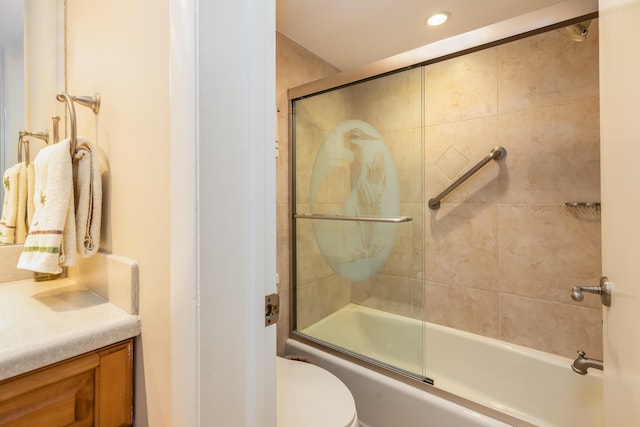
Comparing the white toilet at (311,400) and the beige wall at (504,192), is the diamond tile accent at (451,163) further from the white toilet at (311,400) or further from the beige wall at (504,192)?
the white toilet at (311,400)

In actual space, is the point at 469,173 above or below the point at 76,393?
above

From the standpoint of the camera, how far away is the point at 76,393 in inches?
20.5

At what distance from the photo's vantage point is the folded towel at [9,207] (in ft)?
2.85

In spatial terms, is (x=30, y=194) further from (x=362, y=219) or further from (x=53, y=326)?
(x=362, y=219)

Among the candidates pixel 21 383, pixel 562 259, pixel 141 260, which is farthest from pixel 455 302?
pixel 21 383

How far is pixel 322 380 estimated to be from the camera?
44.4 inches

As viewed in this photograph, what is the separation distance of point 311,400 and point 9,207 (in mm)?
1183

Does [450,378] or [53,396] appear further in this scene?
[450,378]

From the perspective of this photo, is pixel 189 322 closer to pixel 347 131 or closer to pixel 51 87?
pixel 51 87

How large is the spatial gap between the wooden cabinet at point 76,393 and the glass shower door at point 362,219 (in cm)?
114

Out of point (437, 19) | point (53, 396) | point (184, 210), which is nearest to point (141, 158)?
point (184, 210)

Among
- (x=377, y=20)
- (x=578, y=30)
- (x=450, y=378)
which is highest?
→ (x=377, y=20)

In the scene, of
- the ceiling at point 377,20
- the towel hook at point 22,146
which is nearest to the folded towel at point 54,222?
the towel hook at point 22,146

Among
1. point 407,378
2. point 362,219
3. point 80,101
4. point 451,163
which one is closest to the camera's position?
point 80,101
